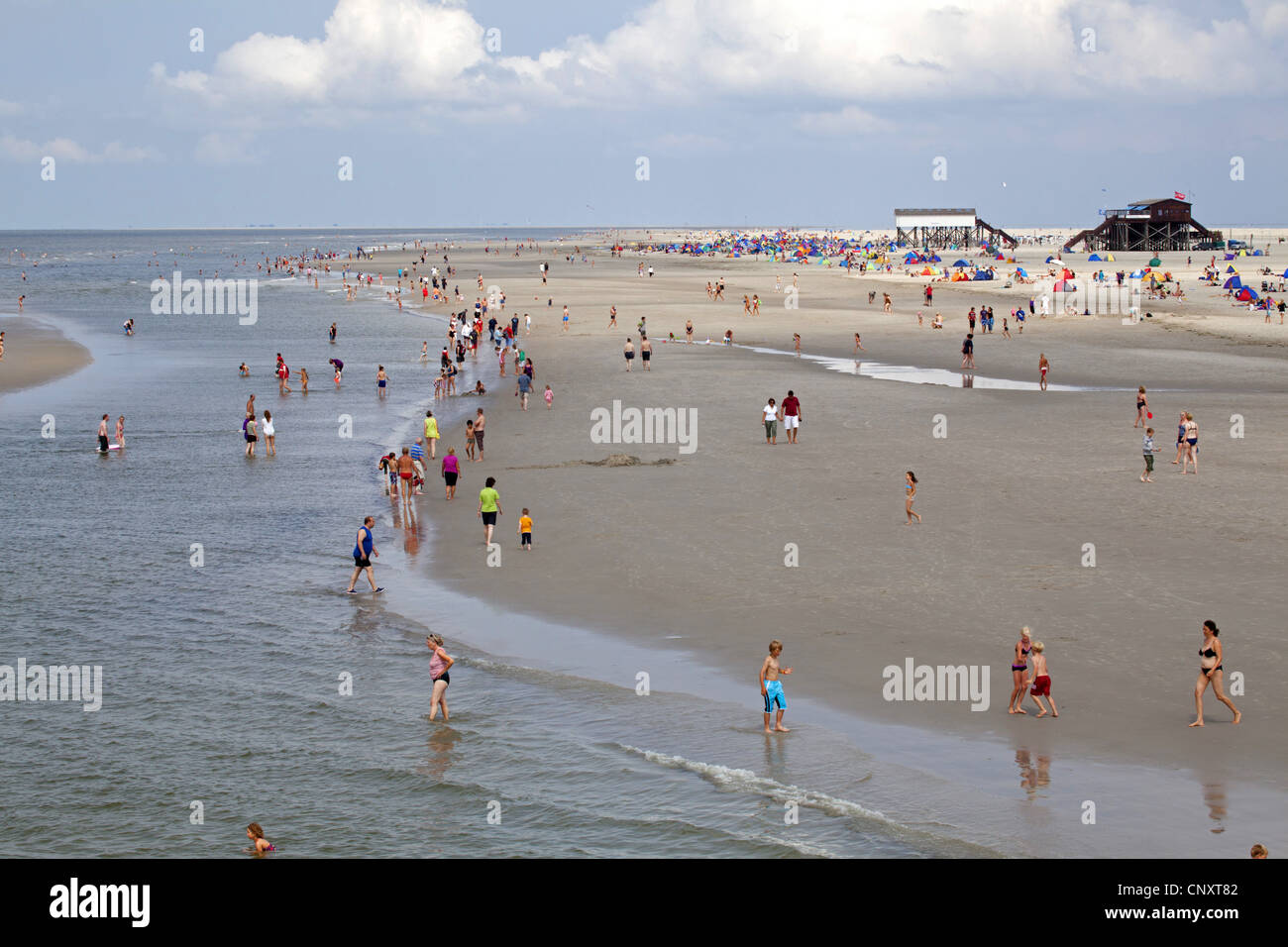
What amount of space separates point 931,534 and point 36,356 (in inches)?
2021

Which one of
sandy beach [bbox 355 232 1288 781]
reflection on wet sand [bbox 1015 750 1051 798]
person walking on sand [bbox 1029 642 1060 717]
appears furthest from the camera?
sandy beach [bbox 355 232 1288 781]

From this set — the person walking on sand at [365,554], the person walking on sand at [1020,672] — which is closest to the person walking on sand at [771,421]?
the person walking on sand at [365,554]

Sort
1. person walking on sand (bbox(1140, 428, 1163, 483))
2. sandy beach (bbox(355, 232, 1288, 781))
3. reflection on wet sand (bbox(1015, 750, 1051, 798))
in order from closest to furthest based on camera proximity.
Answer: reflection on wet sand (bbox(1015, 750, 1051, 798)) < sandy beach (bbox(355, 232, 1288, 781)) < person walking on sand (bbox(1140, 428, 1163, 483))

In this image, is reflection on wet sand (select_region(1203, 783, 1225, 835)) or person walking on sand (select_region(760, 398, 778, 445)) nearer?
reflection on wet sand (select_region(1203, 783, 1225, 835))

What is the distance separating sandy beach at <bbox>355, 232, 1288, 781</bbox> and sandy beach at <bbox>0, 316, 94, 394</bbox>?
70.7 ft

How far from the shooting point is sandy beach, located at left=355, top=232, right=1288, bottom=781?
16.0 m

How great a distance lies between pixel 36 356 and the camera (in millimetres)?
59656

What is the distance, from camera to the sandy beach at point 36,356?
172 feet

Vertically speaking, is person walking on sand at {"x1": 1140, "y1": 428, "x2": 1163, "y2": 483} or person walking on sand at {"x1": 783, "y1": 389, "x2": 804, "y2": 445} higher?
person walking on sand at {"x1": 783, "y1": 389, "x2": 804, "y2": 445}

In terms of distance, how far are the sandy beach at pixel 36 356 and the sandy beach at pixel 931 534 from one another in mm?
21557

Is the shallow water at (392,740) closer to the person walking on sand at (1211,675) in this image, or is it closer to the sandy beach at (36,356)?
the person walking on sand at (1211,675)

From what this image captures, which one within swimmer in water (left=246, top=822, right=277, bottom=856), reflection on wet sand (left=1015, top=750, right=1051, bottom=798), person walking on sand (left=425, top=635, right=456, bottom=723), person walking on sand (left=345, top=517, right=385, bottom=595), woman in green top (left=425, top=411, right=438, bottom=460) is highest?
woman in green top (left=425, top=411, right=438, bottom=460)

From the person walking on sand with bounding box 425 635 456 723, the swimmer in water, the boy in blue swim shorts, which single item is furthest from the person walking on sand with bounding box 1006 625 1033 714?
the swimmer in water

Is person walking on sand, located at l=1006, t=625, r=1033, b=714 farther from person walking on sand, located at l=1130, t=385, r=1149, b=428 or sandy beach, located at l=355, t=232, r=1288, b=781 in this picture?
person walking on sand, located at l=1130, t=385, r=1149, b=428
